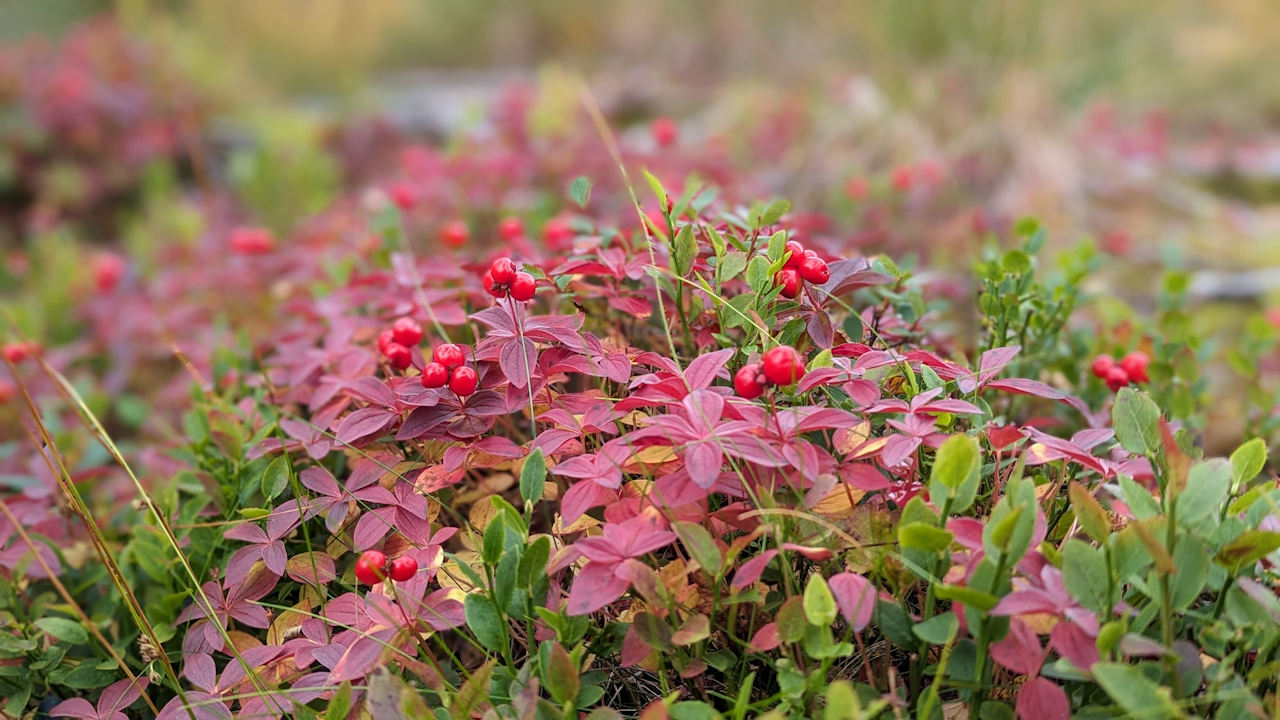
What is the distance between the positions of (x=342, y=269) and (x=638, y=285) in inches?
32.4

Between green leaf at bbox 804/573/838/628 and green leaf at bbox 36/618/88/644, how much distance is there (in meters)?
0.92

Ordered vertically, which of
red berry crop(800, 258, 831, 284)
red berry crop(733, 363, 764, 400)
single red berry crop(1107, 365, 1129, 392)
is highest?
red berry crop(800, 258, 831, 284)

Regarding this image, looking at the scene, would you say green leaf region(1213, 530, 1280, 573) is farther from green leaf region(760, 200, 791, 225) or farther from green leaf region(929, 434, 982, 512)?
green leaf region(760, 200, 791, 225)

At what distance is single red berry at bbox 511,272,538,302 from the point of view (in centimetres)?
103

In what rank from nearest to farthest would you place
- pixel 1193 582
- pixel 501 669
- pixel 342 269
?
1. pixel 1193 582
2. pixel 501 669
3. pixel 342 269

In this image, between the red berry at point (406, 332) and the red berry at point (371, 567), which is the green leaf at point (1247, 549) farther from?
the red berry at point (406, 332)

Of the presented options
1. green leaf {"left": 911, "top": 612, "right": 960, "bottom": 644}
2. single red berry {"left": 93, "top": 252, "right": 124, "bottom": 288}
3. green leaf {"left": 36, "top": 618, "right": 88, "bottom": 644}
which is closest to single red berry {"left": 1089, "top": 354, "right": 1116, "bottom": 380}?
green leaf {"left": 911, "top": 612, "right": 960, "bottom": 644}

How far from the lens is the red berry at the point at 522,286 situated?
3.39 feet

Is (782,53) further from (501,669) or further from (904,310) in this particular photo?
(501,669)

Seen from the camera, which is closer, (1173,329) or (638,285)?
(638,285)

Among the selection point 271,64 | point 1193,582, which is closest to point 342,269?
point 1193,582

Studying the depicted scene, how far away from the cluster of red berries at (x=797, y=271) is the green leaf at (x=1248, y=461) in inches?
19.5

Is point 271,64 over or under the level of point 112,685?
over

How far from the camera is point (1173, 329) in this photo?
63.3 inches
